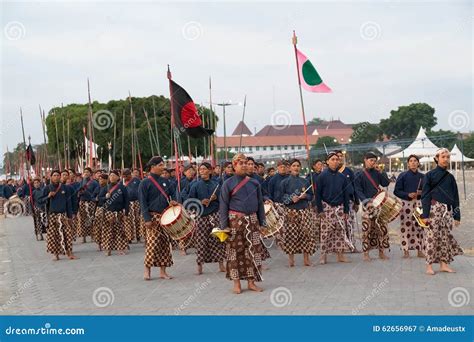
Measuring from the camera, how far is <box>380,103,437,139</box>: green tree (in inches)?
3071

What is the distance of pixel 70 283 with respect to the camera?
10680 millimetres

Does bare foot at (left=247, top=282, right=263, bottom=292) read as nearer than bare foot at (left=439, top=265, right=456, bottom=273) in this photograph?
Yes

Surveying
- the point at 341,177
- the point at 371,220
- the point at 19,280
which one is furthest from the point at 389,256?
the point at 19,280

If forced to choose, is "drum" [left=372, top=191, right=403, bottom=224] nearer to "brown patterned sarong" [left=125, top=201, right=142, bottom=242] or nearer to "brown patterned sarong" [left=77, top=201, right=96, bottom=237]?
"brown patterned sarong" [left=125, top=201, right=142, bottom=242]

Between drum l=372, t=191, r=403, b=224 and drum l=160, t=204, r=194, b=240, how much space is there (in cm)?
342

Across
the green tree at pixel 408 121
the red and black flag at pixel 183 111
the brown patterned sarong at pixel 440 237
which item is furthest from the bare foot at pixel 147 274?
the green tree at pixel 408 121

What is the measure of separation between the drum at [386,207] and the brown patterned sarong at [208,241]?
276 centimetres

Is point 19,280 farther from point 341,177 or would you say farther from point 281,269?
point 341,177

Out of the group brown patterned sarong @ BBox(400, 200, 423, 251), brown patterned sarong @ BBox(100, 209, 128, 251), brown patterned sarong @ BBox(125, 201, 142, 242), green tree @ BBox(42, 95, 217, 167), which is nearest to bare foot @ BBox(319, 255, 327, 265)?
brown patterned sarong @ BBox(400, 200, 423, 251)

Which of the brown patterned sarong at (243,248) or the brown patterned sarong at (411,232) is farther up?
the brown patterned sarong at (243,248)

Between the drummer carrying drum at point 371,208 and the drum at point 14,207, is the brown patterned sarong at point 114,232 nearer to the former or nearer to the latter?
the drummer carrying drum at point 371,208

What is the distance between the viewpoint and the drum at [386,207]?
39.5 ft

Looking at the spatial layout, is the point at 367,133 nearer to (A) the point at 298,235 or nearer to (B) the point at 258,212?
(A) the point at 298,235

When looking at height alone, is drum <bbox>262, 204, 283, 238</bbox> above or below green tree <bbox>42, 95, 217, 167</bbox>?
below
